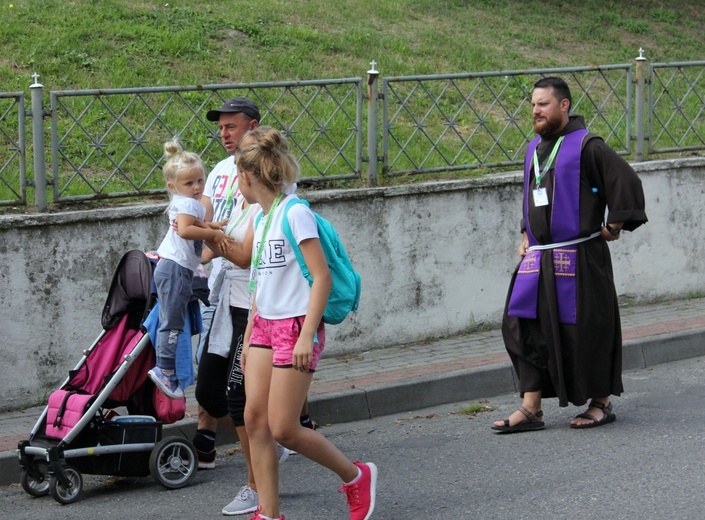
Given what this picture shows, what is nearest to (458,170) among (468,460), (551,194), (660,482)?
(551,194)

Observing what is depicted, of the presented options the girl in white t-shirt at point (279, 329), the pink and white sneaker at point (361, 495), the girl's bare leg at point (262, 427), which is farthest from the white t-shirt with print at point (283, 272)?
the pink and white sneaker at point (361, 495)

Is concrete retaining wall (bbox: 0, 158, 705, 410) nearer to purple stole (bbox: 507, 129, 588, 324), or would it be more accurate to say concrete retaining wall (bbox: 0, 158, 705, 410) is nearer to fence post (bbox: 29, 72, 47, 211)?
fence post (bbox: 29, 72, 47, 211)

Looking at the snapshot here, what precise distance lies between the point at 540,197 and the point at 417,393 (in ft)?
5.45

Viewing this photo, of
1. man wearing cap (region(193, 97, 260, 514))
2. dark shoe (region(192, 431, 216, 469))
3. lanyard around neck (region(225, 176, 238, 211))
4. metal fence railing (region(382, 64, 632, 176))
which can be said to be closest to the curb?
dark shoe (region(192, 431, 216, 469))

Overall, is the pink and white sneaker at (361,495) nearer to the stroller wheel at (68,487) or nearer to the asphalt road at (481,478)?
the asphalt road at (481,478)

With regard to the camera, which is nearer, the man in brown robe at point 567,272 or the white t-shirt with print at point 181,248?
the white t-shirt with print at point 181,248

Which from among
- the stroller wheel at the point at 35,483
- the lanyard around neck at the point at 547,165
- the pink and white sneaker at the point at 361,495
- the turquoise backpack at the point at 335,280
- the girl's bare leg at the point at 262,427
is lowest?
the stroller wheel at the point at 35,483

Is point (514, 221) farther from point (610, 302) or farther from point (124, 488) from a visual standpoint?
point (124, 488)

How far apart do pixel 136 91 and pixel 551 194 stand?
283 centimetres

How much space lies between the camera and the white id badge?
626cm

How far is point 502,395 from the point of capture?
24.9 ft

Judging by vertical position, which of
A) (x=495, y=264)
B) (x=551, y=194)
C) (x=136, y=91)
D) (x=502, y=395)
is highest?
(x=136, y=91)

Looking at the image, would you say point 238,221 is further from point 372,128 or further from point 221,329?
point 372,128

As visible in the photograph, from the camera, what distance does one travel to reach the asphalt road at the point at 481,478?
5008 millimetres
